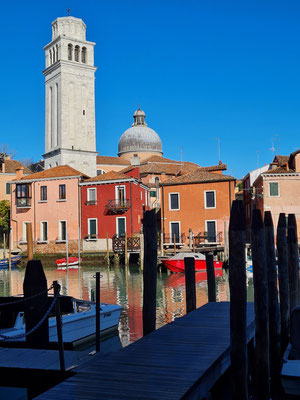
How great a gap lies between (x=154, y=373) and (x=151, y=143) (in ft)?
211

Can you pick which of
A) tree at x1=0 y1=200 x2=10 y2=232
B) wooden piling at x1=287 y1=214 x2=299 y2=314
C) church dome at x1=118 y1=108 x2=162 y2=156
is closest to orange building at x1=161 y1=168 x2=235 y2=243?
tree at x1=0 y1=200 x2=10 y2=232

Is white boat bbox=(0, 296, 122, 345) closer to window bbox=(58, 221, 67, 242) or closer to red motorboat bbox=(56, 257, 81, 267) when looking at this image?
red motorboat bbox=(56, 257, 81, 267)

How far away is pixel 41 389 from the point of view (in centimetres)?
544

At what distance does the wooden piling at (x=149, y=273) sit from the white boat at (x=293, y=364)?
2.07 m

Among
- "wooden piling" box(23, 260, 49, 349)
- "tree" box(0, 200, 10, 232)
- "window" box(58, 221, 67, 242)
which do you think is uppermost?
"tree" box(0, 200, 10, 232)

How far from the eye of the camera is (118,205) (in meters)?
36.7

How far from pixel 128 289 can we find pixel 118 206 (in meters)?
15.1

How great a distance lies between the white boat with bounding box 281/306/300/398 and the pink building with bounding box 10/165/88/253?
3116 centimetres

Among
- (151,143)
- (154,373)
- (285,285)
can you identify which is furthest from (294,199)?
(151,143)

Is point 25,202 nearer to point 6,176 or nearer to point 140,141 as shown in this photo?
point 6,176

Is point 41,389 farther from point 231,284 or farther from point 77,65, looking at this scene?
point 77,65

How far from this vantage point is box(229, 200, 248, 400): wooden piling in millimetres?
5379

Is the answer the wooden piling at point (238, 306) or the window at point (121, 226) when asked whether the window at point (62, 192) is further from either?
the wooden piling at point (238, 306)

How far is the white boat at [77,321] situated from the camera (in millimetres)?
9508
